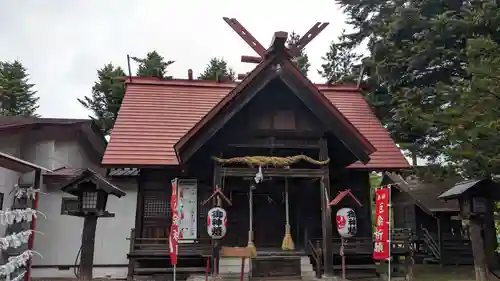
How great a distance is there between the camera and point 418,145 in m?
17.1

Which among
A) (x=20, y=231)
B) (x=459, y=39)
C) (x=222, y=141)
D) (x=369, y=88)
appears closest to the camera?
(x=20, y=231)

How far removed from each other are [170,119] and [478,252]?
10010mm

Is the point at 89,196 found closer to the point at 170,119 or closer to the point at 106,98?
the point at 170,119

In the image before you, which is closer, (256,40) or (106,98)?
(256,40)

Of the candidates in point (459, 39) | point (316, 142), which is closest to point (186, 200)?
point (316, 142)

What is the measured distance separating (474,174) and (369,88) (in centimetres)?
807

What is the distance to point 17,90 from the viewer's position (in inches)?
1213

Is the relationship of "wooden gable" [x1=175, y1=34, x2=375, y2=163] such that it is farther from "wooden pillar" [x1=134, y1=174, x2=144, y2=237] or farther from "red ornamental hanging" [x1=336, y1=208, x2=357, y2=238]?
"wooden pillar" [x1=134, y1=174, x2=144, y2=237]

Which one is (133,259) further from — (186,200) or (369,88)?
(369,88)

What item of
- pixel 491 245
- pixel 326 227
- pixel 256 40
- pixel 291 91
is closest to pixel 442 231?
pixel 491 245

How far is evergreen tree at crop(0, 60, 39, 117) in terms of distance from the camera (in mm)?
29666

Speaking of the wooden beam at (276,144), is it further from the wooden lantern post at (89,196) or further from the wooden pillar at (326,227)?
the wooden lantern post at (89,196)

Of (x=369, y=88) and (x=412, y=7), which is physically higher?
(x=412, y=7)

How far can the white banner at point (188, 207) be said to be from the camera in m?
12.5
